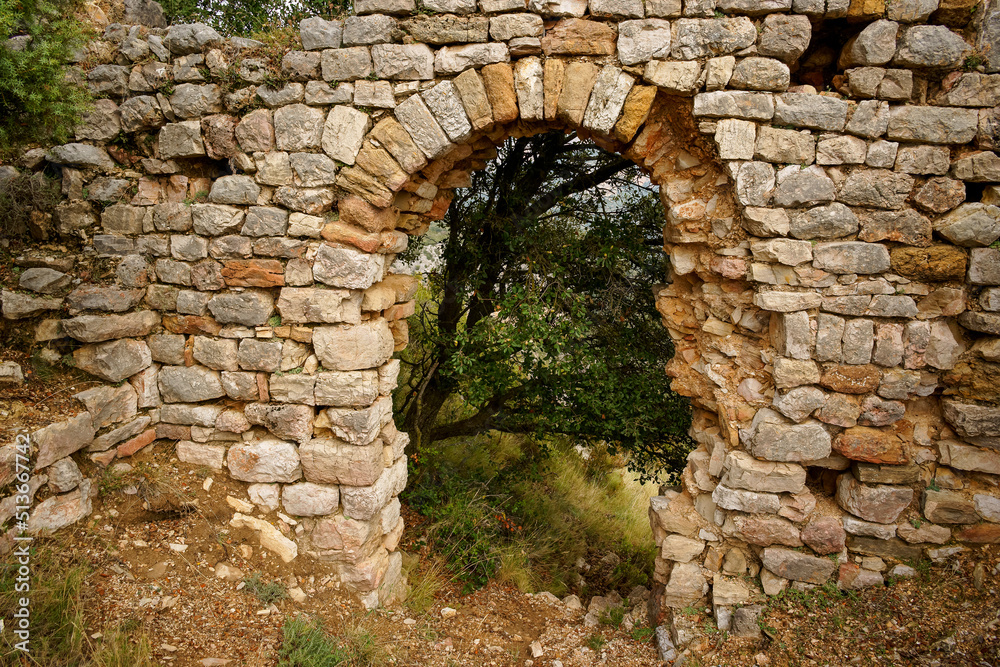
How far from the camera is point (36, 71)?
9.24ft

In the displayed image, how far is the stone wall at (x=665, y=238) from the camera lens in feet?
10.1

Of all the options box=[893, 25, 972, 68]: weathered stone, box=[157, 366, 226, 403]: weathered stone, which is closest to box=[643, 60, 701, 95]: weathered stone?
box=[893, 25, 972, 68]: weathered stone

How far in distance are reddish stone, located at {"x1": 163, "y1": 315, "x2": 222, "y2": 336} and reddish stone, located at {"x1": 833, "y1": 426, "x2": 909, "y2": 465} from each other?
13.4ft

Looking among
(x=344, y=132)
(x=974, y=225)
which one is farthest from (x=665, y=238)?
(x=344, y=132)

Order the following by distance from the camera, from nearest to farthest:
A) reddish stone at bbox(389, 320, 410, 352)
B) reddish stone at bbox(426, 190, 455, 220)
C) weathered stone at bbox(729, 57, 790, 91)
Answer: weathered stone at bbox(729, 57, 790, 91) < reddish stone at bbox(426, 190, 455, 220) < reddish stone at bbox(389, 320, 410, 352)

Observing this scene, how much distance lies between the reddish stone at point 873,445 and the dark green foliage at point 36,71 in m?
4.99

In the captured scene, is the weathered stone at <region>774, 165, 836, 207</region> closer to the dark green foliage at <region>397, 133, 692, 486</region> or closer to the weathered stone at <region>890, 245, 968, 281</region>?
the weathered stone at <region>890, 245, 968, 281</region>

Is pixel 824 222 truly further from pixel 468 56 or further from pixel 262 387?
pixel 262 387

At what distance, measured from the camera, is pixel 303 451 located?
11.5ft

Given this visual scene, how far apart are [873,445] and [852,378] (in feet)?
1.50

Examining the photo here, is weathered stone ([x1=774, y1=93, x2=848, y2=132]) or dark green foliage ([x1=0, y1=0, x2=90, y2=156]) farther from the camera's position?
weathered stone ([x1=774, y1=93, x2=848, y2=132])

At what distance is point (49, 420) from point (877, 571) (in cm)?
513

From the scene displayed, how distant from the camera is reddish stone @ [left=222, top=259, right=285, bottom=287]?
3.40 m

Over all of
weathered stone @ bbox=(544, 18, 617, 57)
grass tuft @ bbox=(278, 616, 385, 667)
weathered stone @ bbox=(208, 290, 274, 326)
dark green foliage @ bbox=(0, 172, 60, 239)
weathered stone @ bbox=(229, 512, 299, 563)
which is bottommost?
grass tuft @ bbox=(278, 616, 385, 667)
